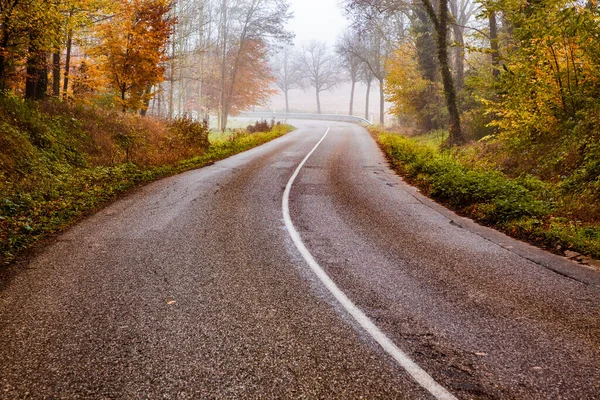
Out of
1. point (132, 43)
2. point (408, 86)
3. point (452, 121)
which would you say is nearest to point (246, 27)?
point (408, 86)

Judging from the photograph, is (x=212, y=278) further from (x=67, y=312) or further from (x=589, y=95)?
(x=589, y=95)

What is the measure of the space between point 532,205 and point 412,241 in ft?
9.29

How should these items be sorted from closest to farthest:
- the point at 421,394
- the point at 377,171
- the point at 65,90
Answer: the point at 421,394
the point at 377,171
the point at 65,90

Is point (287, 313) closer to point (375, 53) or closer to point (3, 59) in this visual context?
point (3, 59)

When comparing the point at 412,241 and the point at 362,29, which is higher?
the point at 362,29

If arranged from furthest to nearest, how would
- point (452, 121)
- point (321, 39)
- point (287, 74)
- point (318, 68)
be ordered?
point (321, 39), point (287, 74), point (318, 68), point (452, 121)

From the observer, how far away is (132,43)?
15484 mm

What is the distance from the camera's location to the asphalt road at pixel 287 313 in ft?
9.08

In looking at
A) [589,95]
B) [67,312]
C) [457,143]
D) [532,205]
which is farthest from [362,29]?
[67,312]

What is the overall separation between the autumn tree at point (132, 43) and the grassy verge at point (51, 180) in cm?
542

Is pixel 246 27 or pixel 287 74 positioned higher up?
pixel 287 74

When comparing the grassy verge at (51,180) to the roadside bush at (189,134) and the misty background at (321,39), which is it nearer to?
the roadside bush at (189,134)

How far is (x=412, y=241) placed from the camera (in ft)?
19.6

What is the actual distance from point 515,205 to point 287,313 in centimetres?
546
